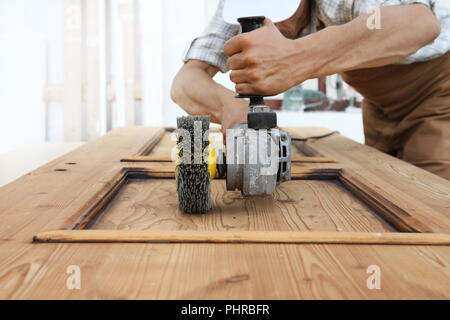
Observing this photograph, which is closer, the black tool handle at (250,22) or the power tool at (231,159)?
the power tool at (231,159)

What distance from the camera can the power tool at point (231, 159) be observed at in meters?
0.72

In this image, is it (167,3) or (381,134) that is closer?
(381,134)

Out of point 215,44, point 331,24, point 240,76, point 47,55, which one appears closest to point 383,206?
point 240,76

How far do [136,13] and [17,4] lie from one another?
953 mm

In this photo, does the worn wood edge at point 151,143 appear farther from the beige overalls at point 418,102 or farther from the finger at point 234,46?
the beige overalls at point 418,102

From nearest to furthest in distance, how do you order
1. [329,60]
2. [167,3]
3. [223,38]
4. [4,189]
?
1. [4,189]
2. [329,60]
3. [223,38]
4. [167,3]

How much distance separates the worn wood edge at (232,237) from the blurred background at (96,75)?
7.22 feet

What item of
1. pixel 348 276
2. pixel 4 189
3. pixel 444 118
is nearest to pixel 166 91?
pixel 444 118

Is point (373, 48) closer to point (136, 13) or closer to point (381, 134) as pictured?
point (381, 134)

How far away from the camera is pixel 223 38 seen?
1663mm

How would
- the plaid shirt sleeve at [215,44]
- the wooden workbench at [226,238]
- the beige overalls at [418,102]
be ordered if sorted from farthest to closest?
the plaid shirt sleeve at [215,44]
the beige overalls at [418,102]
the wooden workbench at [226,238]

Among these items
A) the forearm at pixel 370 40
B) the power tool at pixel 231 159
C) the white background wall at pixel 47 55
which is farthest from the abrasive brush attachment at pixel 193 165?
the white background wall at pixel 47 55

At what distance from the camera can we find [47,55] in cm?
317

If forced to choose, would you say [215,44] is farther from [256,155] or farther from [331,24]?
[256,155]
